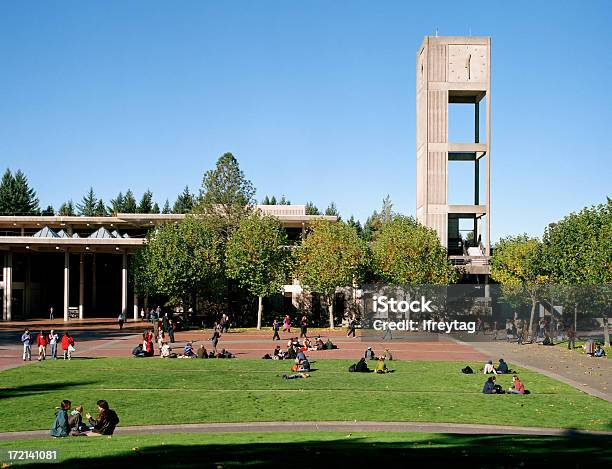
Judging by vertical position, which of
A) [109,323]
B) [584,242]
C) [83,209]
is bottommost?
[109,323]

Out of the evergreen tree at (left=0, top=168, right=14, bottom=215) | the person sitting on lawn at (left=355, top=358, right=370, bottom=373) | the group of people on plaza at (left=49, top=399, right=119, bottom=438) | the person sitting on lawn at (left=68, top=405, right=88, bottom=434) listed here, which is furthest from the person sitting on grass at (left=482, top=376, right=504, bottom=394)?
the evergreen tree at (left=0, top=168, right=14, bottom=215)

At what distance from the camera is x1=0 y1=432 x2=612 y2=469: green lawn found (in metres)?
14.5

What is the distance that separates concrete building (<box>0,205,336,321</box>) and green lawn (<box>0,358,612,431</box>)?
40.8m

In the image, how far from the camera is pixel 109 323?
71.9 meters

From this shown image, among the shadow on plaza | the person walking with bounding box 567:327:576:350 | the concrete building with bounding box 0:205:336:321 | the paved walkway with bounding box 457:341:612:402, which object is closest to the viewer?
the shadow on plaza

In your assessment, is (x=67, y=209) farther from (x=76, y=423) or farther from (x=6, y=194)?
(x=76, y=423)

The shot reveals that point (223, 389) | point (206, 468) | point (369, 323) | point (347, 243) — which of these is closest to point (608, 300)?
point (369, 323)

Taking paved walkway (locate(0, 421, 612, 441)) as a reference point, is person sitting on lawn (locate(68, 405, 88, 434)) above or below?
above

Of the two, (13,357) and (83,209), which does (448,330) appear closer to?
(13,357)

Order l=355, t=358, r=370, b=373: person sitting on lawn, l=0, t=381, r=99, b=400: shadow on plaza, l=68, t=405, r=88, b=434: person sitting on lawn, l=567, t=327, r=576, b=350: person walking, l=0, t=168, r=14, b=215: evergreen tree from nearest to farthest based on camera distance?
l=68, t=405, r=88, b=434: person sitting on lawn, l=0, t=381, r=99, b=400: shadow on plaza, l=355, t=358, r=370, b=373: person sitting on lawn, l=567, t=327, r=576, b=350: person walking, l=0, t=168, r=14, b=215: evergreen tree

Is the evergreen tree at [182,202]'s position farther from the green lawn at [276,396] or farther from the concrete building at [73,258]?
the green lawn at [276,396]

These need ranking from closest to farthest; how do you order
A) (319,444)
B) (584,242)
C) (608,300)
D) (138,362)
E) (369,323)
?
(319,444), (138,362), (608,300), (584,242), (369,323)

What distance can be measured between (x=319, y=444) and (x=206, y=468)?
4.46 meters

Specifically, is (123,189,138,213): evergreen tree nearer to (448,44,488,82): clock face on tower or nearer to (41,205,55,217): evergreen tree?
(41,205,55,217): evergreen tree
